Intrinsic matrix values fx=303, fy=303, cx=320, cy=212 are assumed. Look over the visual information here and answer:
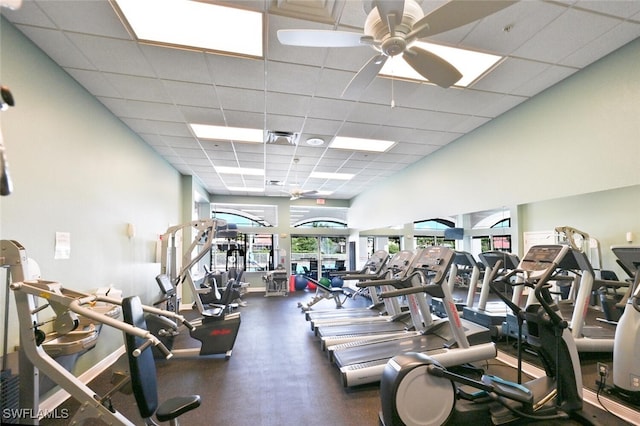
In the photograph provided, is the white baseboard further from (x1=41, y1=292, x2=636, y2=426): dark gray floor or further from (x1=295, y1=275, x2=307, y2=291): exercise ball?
(x1=295, y1=275, x2=307, y2=291): exercise ball

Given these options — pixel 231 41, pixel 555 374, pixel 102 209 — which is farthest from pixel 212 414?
pixel 231 41

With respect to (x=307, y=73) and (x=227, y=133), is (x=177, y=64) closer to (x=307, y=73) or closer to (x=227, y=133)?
(x=307, y=73)

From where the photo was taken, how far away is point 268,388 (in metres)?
3.23

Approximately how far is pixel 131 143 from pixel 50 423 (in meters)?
3.61

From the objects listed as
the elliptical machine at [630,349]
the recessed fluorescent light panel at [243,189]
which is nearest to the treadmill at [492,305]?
the elliptical machine at [630,349]

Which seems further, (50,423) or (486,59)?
(486,59)

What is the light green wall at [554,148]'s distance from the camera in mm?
2859

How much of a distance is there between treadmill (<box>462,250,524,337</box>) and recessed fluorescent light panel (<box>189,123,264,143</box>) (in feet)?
12.9

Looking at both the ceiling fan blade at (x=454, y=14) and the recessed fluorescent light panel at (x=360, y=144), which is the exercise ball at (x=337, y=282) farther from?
the ceiling fan blade at (x=454, y=14)

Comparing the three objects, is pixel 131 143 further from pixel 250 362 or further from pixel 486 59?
pixel 486 59

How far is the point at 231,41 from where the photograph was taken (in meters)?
2.72

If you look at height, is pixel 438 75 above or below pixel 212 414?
above

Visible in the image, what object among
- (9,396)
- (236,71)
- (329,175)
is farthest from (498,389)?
(329,175)

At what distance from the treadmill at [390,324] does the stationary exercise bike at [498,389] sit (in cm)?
109
